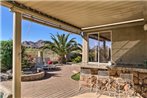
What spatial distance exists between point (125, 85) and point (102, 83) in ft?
4.21

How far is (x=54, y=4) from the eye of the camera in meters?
4.63

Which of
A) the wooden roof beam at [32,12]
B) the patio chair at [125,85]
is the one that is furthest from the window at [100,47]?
the wooden roof beam at [32,12]

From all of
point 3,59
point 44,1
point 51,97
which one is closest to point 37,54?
point 3,59

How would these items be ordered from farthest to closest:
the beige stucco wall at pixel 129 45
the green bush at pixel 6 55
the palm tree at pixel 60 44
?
the palm tree at pixel 60 44
the green bush at pixel 6 55
the beige stucco wall at pixel 129 45

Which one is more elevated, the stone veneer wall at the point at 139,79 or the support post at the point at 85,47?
the support post at the point at 85,47

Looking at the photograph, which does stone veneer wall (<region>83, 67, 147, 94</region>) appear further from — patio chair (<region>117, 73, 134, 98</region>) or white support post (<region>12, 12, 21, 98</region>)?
white support post (<region>12, 12, 21, 98</region>)

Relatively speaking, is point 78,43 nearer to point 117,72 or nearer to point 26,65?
point 26,65

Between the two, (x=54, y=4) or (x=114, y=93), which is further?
(x=114, y=93)

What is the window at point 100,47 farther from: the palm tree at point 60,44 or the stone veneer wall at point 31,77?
the palm tree at point 60,44

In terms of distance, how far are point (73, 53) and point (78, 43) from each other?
6.86 ft

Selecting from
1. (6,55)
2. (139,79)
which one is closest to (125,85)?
(139,79)

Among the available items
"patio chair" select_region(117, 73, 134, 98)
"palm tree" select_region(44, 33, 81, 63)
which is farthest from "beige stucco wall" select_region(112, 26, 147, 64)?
"palm tree" select_region(44, 33, 81, 63)

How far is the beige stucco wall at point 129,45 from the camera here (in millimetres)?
7563

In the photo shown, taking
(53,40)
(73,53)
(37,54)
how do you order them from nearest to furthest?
(37,54) < (53,40) < (73,53)
